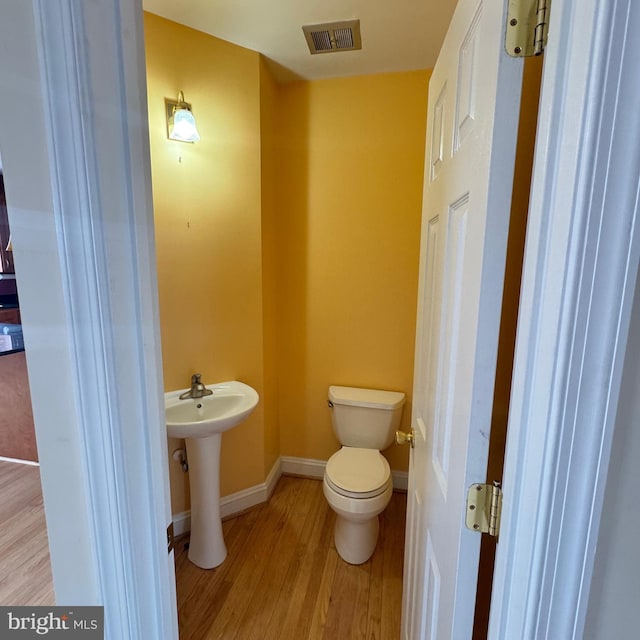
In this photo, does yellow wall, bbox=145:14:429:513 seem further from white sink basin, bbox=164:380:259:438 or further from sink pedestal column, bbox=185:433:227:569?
sink pedestal column, bbox=185:433:227:569

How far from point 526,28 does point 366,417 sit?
6.09ft

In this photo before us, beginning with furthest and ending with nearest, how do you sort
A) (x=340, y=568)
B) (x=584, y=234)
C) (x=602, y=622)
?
(x=340, y=568)
(x=602, y=622)
(x=584, y=234)

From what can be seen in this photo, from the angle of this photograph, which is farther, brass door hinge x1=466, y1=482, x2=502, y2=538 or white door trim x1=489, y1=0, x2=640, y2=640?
brass door hinge x1=466, y1=482, x2=502, y2=538

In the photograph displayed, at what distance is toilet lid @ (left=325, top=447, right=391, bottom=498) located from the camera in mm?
1640

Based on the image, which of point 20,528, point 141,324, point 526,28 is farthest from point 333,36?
point 20,528

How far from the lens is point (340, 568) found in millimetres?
1727

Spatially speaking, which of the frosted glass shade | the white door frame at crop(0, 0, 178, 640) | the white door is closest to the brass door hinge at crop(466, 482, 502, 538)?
the white door

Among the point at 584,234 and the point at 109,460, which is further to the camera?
the point at 109,460

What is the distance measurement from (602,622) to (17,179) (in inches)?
44.4

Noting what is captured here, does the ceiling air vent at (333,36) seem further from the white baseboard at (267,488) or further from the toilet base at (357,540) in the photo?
the white baseboard at (267,488)

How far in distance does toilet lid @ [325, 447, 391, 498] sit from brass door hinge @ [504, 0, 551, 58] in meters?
1.63

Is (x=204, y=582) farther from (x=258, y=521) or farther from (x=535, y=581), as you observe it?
(x=535, y=581)

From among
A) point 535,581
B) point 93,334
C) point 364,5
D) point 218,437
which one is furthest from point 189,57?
point 535,581

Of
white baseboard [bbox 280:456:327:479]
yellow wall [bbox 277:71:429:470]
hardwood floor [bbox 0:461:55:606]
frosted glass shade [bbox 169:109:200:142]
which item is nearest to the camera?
hardwood floor [bbox 0:461:55:606]
